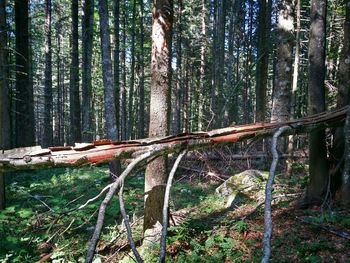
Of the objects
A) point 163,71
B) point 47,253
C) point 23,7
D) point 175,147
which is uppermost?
point 23,7

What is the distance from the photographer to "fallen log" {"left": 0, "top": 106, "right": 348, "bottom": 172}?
3.52 meters

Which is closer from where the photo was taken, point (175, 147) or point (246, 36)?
point (175, 147)

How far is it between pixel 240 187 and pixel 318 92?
3.90 metres

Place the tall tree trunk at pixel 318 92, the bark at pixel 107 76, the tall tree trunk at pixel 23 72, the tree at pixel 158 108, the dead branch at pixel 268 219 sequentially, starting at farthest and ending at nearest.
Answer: the tall tree trunk at pixel 23 72
the bark at pixel 107 76
the tree at pixel 158 108
the tall tree trunk at pixel 318 92
the dead branch at pixel 268 219

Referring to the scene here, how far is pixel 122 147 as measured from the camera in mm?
3930

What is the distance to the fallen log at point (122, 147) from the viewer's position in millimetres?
3523

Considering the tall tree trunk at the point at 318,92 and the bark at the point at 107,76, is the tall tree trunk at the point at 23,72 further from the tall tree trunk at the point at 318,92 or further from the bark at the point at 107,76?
the tall tree trunk at the point at 318,92

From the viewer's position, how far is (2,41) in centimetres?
817

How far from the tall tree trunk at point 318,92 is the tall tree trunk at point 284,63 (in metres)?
3.37

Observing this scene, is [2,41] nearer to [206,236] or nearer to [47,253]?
[47,253]

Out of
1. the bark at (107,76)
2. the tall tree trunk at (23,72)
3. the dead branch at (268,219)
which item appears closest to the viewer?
the dead branch at (268,219)

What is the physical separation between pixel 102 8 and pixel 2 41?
3.75m

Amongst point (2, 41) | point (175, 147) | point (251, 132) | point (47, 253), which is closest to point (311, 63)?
point (251, 132)

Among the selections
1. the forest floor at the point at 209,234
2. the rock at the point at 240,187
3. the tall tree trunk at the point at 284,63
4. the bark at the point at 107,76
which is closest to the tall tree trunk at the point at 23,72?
the bark at the point at 107,76
